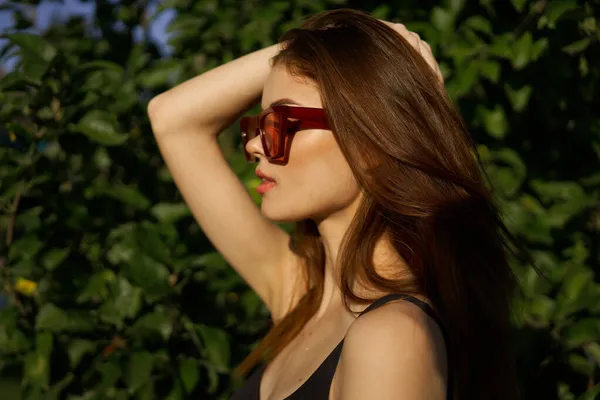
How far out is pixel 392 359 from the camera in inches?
60.4

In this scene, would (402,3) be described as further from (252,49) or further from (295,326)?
(295,326)

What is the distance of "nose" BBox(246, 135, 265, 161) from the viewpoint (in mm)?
2035

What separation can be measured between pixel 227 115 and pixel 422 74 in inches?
25.4

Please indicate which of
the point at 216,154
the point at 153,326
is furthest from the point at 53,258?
the point at 216,154

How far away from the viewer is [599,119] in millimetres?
2742

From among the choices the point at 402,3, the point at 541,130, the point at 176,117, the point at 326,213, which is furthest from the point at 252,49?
the point at 326,213

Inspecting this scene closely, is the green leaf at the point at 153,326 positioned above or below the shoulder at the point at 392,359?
below

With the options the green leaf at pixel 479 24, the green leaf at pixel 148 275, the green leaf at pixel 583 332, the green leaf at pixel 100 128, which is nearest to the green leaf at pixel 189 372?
the green leaf at pixel 148 275

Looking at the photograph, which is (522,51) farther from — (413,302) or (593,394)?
(413,302)

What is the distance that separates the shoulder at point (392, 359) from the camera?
59.8 inches

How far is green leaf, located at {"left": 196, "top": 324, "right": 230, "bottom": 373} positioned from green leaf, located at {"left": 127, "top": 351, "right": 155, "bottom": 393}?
167 millimetres

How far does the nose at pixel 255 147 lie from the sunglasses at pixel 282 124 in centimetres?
9

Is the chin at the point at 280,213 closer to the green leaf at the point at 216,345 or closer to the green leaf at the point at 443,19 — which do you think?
the green leaf at the point at 216,345

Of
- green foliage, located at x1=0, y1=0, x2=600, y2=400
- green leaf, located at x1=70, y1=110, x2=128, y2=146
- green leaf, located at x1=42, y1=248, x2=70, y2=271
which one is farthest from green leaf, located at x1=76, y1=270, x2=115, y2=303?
green leaf, located at x1=70, y1=110, x2=128, y2=146
